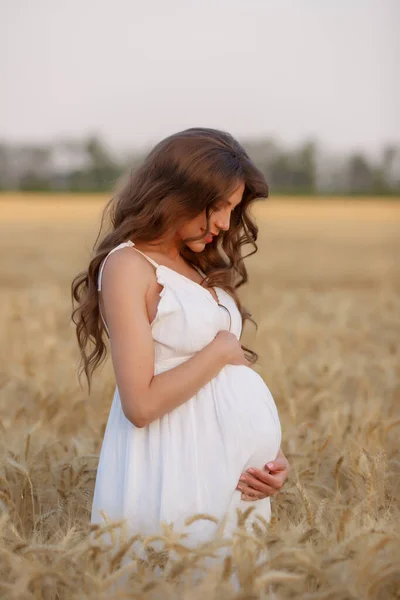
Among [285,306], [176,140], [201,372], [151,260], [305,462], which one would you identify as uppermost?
[176,140]

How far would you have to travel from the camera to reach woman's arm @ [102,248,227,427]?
8.09 feet

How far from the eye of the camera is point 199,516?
2.29m

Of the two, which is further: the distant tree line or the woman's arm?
the distant tree line

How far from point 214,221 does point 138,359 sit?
496 mm

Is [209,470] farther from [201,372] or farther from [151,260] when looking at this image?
[151,260]

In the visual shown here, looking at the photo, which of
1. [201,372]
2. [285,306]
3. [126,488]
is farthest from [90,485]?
[285,306]

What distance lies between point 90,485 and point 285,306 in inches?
225

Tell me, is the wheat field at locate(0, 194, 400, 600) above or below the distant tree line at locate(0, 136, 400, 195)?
above

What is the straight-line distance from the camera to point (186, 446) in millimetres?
2590

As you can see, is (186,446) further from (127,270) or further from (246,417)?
(127,270)

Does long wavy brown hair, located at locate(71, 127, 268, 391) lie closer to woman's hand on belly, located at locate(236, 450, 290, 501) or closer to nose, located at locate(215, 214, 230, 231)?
nose, located at locate(215, 214, 230, 231)

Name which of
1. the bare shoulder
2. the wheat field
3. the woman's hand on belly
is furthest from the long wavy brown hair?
the wheat field

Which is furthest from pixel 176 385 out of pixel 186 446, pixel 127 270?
pixel 127 270

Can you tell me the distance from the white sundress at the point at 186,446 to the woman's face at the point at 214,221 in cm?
16
